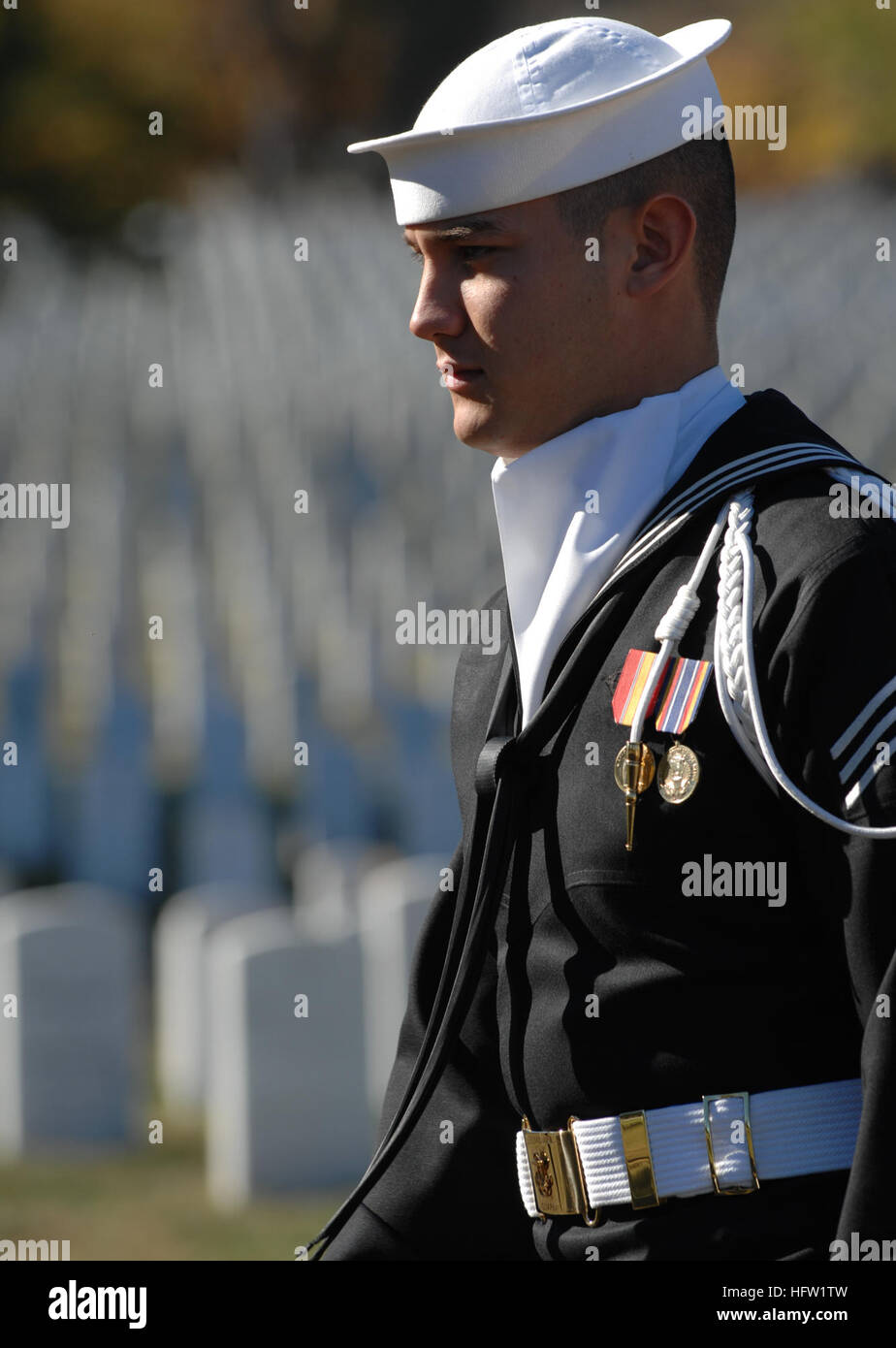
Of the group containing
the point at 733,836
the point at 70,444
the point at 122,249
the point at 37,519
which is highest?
the point at 122,249

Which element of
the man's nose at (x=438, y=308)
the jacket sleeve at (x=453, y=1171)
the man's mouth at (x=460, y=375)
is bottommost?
the jacket sleeve at (x=453, y=1171)

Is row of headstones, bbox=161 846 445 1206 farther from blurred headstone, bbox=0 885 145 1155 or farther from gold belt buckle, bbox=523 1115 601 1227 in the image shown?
gold belt buckle, bbox=523 1115 601 1227

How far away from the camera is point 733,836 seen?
1.79 meters

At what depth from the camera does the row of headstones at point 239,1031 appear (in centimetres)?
526

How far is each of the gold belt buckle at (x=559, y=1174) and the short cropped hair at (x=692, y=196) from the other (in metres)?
0.83

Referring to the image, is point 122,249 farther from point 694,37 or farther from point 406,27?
point 694,37

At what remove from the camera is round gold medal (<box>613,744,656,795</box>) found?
1847mm

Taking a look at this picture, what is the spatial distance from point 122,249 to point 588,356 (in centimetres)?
3803

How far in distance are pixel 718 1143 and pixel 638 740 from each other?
37cm

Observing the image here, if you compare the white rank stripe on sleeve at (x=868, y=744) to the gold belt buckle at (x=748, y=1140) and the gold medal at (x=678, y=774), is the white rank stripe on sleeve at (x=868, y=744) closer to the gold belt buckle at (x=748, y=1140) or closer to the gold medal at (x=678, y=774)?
the gold medal at (x=678, y=774)

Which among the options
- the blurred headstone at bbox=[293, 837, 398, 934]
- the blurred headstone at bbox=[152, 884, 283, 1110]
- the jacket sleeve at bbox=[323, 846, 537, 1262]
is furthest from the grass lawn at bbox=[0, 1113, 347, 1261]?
the jacket sleeve at bbox=[323, 846, 537, 1262]

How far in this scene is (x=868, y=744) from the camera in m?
1.67

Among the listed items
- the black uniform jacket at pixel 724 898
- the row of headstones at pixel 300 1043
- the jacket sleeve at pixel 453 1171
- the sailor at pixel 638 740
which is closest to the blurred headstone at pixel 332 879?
the row of headstones at pixel 300 1043
